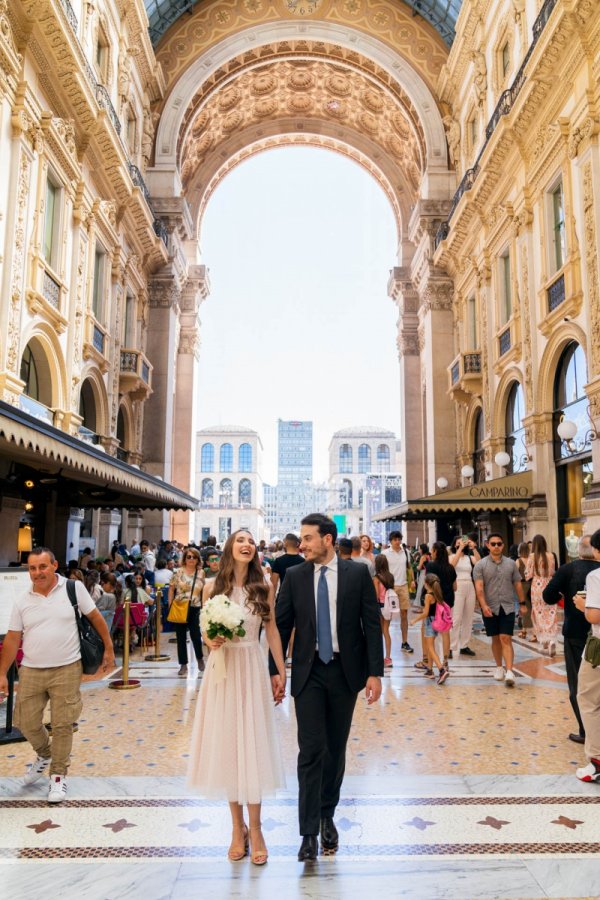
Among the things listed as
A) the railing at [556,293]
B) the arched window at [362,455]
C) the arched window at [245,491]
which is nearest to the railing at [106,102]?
the railing at [556,293]

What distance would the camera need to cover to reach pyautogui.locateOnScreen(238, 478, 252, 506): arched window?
8675cm

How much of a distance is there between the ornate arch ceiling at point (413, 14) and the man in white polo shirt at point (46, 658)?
1032 inches

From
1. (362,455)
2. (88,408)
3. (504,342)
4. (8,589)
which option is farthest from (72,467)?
(362,455)

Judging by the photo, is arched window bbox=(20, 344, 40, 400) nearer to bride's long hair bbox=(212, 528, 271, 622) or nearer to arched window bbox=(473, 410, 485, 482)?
bride's long hair bbox=(212, 528, 271, 622)

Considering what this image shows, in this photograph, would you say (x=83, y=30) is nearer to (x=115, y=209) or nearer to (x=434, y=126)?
(x=115, y=209)

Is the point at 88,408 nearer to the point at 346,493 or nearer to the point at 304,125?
the point at 304,125

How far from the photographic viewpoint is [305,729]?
12.2 ft

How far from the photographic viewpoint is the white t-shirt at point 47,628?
15.4ft

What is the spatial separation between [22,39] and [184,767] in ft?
42.8

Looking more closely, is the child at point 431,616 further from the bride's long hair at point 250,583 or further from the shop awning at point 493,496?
the shop awning at point 493,496

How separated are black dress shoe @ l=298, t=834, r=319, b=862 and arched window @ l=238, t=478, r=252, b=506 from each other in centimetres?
8295

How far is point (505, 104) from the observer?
1791cm

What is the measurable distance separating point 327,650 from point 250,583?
56 cm

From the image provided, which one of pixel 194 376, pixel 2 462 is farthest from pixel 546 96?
pixel 194 376
